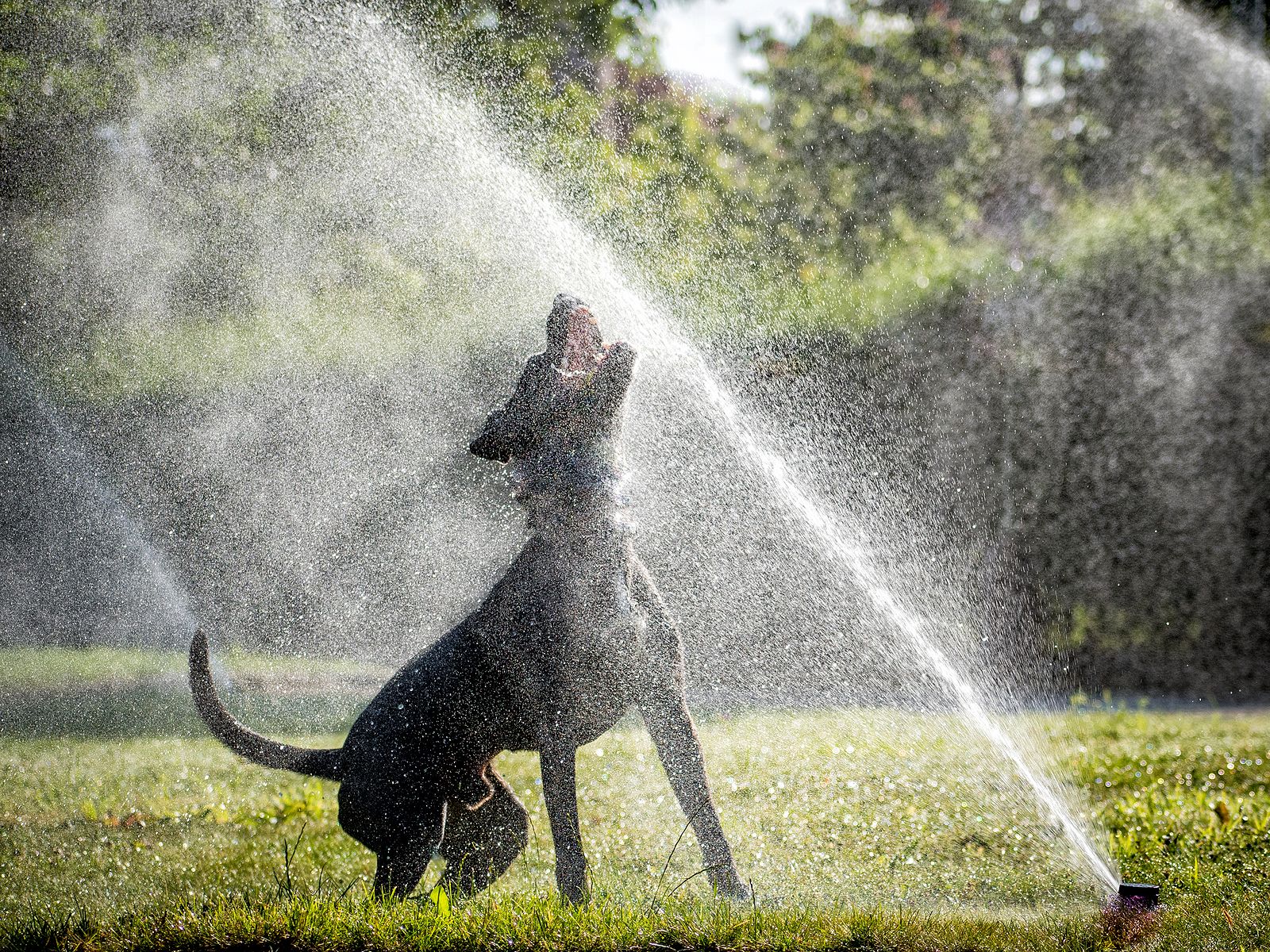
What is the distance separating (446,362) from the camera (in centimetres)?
865

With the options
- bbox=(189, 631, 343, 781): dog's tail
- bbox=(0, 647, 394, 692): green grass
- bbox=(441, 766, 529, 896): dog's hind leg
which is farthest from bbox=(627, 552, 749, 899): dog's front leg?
bbox=(0, 647, 394, 692): green grass

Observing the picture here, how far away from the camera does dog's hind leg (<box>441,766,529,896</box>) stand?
3.62 meters

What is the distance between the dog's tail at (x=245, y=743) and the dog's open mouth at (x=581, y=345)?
55.3 inches

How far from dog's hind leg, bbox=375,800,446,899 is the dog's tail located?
310 millimetres

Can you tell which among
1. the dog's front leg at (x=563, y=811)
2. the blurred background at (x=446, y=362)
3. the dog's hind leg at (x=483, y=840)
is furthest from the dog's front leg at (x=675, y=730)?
the blurred background at (x=446, y=362)

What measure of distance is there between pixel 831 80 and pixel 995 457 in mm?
9242

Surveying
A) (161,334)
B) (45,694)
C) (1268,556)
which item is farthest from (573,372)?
(1268,556)

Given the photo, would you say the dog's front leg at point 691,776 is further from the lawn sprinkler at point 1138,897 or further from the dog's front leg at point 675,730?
the lawn sprinkler at point 1138,897

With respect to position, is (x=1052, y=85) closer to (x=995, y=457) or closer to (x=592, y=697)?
(x=995, y=457)

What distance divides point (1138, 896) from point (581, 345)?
2307mm

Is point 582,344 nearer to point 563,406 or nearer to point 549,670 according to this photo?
point 563,406

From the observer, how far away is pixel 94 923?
3.27 metres

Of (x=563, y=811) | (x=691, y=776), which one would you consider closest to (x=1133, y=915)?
(x=691, y=776)

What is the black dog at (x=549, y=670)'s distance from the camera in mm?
3291
